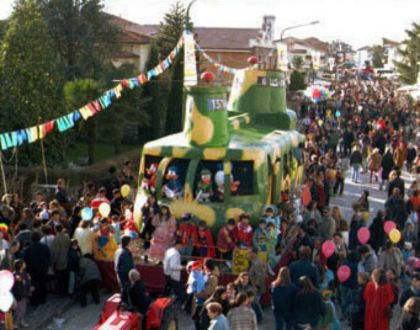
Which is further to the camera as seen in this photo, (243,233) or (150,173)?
(150,173)

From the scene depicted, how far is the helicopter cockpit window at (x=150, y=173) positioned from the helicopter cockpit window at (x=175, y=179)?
23 cm

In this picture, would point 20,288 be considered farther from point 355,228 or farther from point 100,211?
point 355,228

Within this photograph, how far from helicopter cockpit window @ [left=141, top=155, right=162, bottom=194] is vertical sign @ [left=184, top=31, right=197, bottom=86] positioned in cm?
284

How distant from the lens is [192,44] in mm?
18094

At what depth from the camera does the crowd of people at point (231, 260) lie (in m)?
10.1

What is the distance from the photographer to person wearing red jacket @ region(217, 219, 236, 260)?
12.7m

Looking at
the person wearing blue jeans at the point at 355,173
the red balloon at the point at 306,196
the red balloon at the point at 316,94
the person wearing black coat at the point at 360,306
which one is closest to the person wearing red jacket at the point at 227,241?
the person wearing black coat at the point at 360,306

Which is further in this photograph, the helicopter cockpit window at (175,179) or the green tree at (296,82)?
the green tree at (296,82)

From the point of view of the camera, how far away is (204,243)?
12789 mm

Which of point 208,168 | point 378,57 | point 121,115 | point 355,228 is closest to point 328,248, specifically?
point 355,228

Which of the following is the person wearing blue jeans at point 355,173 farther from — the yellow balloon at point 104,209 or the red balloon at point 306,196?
the yellow balloon at point 104,209

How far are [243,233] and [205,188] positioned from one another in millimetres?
1176

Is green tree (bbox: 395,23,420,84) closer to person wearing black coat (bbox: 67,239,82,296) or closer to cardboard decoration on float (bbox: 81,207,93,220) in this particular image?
cardboard decoration on float (bbox: 81,207,93,220)

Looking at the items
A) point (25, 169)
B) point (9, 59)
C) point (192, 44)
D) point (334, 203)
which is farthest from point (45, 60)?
point (334, 203)
